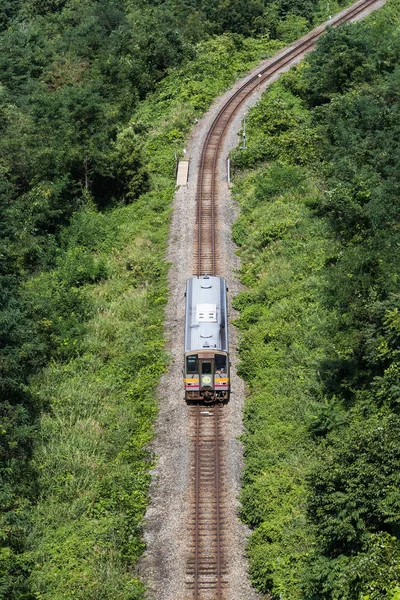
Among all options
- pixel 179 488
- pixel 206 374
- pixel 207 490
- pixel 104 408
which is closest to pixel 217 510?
pixel 207 490

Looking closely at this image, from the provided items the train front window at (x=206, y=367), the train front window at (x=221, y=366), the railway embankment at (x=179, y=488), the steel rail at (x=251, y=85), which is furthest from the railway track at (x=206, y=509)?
the steel rail at (x=251, y=85)

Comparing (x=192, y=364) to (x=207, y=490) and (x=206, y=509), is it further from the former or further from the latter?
(x=206, y=509)


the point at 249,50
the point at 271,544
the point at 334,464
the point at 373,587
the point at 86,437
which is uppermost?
the point at 249,50

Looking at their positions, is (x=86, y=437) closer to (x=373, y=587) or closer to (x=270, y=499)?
(x=270, y=499)

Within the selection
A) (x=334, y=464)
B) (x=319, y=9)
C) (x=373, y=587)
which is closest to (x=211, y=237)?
(x=334, y=464)

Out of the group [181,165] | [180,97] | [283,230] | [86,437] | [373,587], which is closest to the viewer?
[373,587]

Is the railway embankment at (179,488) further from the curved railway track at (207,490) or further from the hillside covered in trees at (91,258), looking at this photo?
the hillside covered in trees at (91,258)
